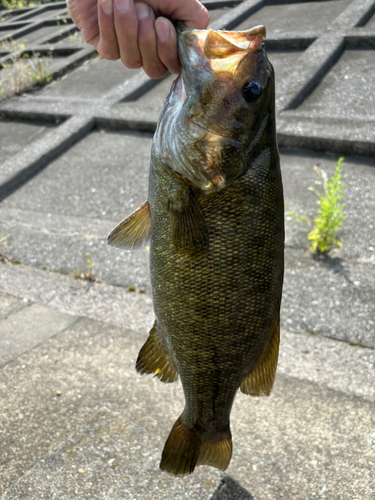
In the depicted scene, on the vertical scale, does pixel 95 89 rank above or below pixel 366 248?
above

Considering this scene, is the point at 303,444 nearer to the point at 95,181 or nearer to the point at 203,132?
the point at 203,132

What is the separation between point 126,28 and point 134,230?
804 millimetres

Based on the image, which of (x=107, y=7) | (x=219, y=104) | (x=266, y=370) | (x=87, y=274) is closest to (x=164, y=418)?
(x=266, y=370)

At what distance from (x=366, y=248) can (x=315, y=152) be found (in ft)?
6.31

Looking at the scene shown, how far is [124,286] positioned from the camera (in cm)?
436

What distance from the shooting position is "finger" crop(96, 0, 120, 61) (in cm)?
203

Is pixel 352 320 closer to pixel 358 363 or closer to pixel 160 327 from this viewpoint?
pixel 358 363

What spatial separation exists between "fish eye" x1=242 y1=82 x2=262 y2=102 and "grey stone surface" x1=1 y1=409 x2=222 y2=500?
2021mm

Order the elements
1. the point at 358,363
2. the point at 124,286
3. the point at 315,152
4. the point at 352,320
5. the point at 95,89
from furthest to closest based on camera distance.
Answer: the point at 95,89 < the point at 315,152 < the point at 124,286 < the point at 352,320 < the point at 358,363

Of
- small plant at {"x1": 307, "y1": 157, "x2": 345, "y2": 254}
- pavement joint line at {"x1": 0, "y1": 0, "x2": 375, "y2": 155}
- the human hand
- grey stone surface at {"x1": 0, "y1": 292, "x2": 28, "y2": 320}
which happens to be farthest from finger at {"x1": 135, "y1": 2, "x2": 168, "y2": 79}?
pavement joint line at {"x1": 0, "y1": 0, "x2": 375, "y2": 155}

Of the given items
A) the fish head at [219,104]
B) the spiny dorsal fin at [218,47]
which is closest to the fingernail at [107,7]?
the fish head at [219,104]

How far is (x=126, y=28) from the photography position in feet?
6.69

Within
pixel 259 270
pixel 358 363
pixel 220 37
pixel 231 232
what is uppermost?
pixel 220 37

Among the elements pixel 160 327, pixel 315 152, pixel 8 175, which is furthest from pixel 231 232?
pixel 8 175
